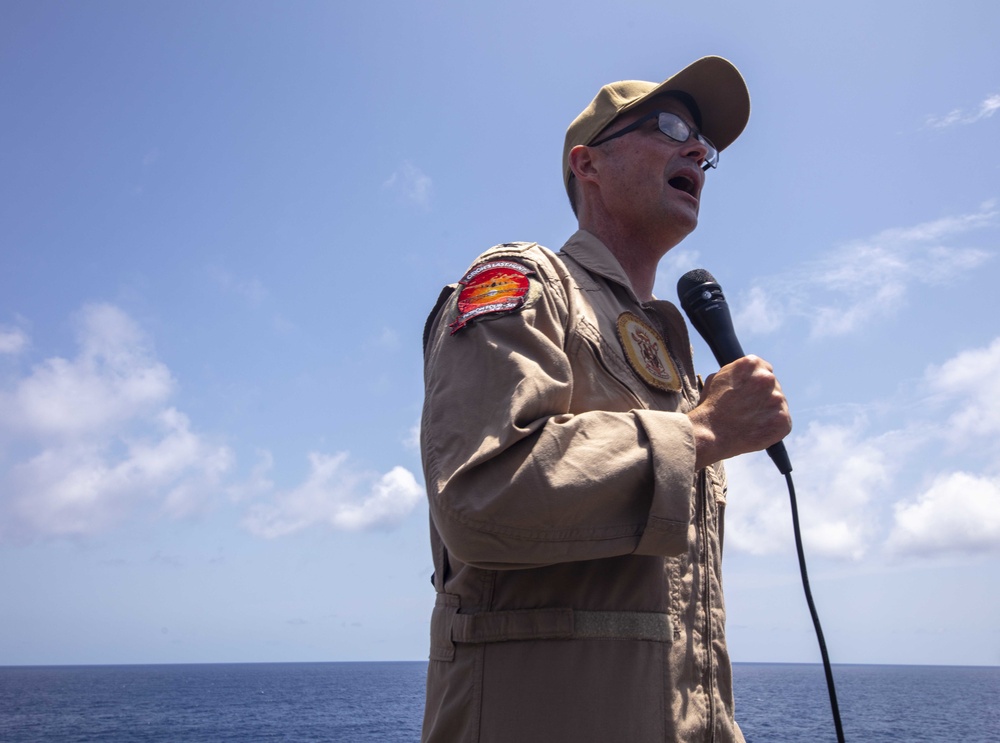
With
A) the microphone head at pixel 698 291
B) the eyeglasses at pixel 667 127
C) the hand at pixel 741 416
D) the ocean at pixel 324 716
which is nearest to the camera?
the hand at pixel 741 416

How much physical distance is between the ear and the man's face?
5 cm

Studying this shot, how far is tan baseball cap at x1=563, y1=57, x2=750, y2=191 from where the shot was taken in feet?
→ 10.9

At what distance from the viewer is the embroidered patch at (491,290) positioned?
2.12 meters

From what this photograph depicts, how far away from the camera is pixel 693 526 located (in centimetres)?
239

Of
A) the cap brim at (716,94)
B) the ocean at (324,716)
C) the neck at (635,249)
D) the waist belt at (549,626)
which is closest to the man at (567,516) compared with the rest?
the waist belt at (549,626)

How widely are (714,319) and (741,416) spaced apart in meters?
0.74

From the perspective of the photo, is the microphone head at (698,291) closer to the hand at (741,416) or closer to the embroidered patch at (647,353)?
the embroidered patch at (647,353)

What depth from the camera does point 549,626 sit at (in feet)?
6.45

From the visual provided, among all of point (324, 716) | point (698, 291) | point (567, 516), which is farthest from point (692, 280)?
point (324, 716)

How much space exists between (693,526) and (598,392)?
1.74ft

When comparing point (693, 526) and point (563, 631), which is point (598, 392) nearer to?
point (693, 526)

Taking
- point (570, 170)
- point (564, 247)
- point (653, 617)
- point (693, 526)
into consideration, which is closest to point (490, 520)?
point (653, 617)

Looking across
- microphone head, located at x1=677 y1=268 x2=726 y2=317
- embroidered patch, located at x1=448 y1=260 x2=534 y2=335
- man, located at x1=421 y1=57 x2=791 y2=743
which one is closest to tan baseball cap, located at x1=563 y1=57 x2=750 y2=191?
microphone head, located at x1=677 y1=268 x2=726 y2=317

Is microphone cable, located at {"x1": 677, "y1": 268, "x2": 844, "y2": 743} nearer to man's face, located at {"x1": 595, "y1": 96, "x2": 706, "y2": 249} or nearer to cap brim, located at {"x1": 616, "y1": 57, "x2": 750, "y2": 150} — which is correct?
man's face, located at {"x1": 595, "y1": 96, "x2": 706, "y2": 249}
